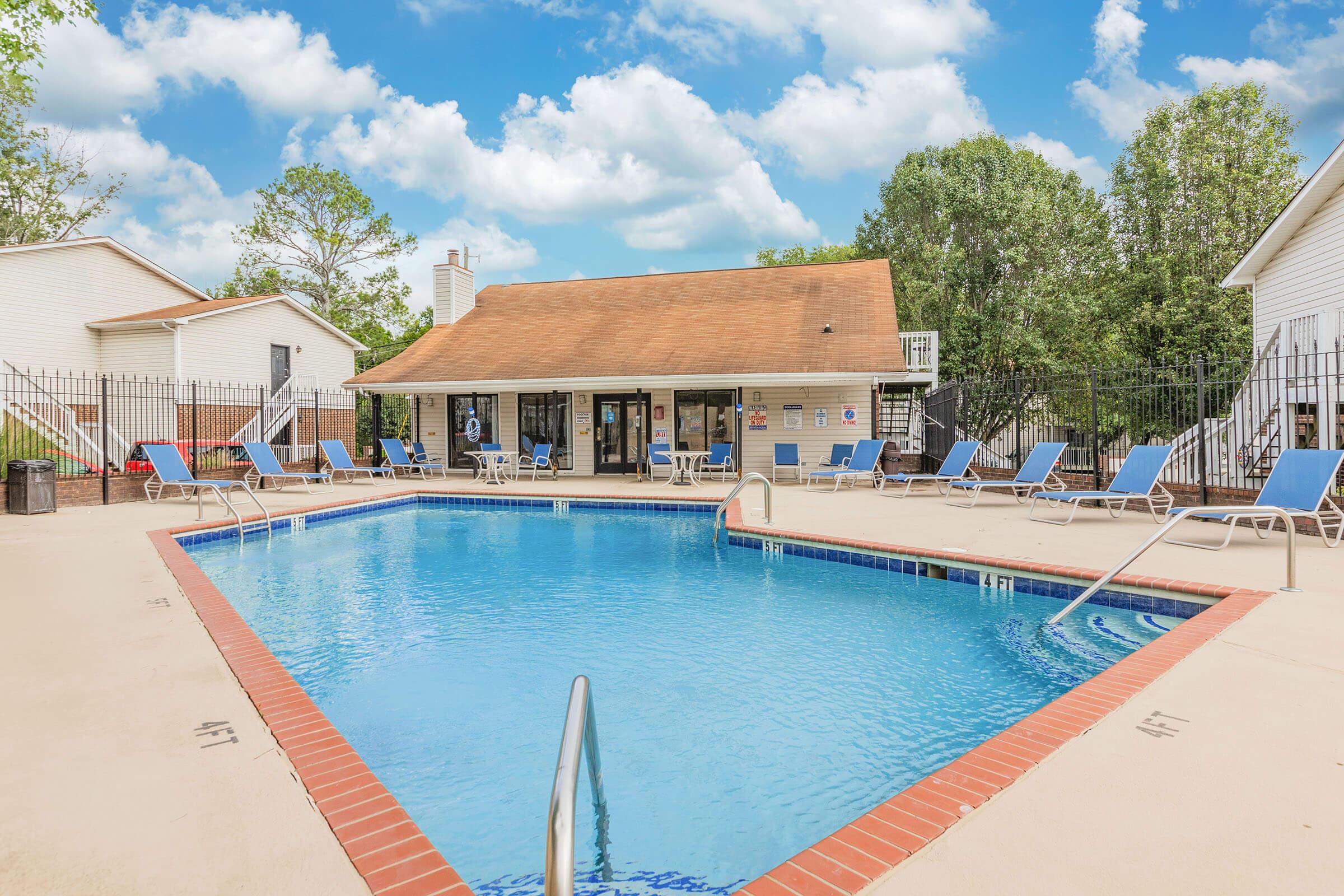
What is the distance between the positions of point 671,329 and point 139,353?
44.5 feet

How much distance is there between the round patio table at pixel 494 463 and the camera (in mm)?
14742

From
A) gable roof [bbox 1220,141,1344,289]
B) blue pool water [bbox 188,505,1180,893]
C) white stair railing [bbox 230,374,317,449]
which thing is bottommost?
blue pool water [bbox 188,505,1180,893]

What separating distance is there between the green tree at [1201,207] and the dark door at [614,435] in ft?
50.7

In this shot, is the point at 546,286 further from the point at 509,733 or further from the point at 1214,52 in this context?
the point at 1214,52

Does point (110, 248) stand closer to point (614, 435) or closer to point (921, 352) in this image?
point (614, 435)

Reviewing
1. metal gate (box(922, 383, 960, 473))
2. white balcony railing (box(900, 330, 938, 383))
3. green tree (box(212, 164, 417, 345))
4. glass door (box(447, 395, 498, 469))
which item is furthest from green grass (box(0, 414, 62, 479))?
green tree (box(212, 164, 417, 345))

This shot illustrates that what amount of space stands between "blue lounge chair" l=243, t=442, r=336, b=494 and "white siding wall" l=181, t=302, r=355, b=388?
6073mm

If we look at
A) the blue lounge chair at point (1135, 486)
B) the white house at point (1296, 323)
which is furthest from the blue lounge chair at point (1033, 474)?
the white house at point (1296, 323)

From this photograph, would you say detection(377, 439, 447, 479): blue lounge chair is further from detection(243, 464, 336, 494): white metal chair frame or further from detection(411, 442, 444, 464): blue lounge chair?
detection(243, 464, 336, 494): white metal chair frame

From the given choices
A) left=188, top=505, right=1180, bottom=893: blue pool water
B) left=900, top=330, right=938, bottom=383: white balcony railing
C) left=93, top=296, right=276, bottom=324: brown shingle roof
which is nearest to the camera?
left=188, top=505, right=1180, bottom=893: blue pool water

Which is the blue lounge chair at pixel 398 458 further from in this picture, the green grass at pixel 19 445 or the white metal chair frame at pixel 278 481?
the green grass at pixel 19 445

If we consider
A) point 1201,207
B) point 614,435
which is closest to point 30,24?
point 614,435

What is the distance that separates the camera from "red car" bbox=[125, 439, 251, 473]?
1302 centimetres

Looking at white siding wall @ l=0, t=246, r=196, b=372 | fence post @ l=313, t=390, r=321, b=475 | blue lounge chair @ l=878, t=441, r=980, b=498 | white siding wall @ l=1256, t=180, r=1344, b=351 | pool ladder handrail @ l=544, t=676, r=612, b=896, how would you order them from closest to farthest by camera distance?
1. pool ladder handrail @ l=544, t=676, r=612, b=896
2. white siding wall @ l=1256, t=180, r=1344, b=351
3. blue lounge chair @ l=878, t=441, r=980, b=498
4. fence post @ l=313, t=390, r=321, b=475
5. white siding wall @ l=0, t=246, r=196, b=372
